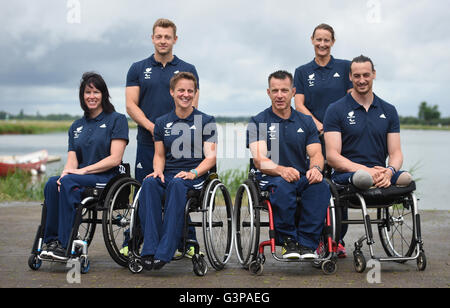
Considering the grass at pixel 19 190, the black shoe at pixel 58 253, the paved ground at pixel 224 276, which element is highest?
the black shoe at pixel 58 253

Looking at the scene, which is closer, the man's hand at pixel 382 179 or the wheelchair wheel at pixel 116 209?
the wheelchair wheel at pixel 116 209

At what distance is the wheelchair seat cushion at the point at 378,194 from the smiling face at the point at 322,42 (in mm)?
1501

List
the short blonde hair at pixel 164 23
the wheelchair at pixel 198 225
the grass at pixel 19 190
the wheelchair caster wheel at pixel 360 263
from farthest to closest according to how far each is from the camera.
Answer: the grass at pixel 19 190, the short blonde hair at pixel 164 23, the wheelchair caster wheel at pixel 360 263, the wheelchair at pixel 198 225

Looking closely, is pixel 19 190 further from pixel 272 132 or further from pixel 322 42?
pixel 272 132

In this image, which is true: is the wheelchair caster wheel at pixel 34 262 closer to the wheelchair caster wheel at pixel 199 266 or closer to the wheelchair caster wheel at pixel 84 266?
the wheelchair caster wheel at pixel 84 266

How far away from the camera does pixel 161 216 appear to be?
4832mm

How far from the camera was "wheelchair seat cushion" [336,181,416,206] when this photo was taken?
4.99 meters

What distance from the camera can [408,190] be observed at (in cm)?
505

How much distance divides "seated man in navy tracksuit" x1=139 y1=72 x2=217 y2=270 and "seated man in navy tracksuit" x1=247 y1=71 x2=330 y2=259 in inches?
16.3

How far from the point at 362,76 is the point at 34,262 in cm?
313

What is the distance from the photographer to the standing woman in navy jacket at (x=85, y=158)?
4.91 metres

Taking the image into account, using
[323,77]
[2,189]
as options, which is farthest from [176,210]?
[2,189]

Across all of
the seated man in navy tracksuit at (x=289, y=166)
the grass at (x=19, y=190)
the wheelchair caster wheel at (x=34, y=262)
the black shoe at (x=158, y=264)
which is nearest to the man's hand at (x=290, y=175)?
the seated man in navy tracksuit at (x=289, y=166)

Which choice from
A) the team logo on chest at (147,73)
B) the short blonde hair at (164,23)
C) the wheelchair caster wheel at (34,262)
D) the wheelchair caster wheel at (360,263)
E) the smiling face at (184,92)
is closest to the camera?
the wheelchair caster wheel at (360,263)
